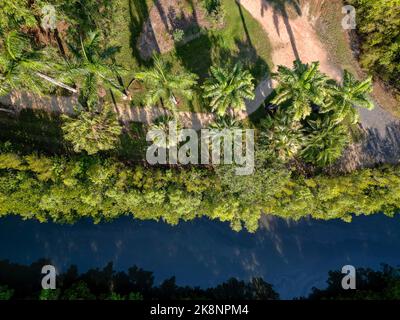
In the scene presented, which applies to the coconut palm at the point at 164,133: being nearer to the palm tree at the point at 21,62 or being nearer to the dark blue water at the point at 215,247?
the dark blue water at the point at 215,247

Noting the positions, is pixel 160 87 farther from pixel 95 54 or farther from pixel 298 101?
pixel 298 101

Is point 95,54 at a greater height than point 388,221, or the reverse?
point 95,54

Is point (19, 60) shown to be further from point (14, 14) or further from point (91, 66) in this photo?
point (14, 14)

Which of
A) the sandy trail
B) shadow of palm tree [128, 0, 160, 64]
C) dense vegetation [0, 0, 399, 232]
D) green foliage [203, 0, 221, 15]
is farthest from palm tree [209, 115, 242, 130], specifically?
green foliage [203, 0, 221, 15]

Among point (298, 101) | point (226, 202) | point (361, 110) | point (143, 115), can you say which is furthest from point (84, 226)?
point (361, 110)

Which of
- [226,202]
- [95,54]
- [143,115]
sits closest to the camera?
[95,54]

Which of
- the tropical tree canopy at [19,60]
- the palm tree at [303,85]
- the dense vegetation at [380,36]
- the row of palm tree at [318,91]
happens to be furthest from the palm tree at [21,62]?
the dense vegetation at [380,36]

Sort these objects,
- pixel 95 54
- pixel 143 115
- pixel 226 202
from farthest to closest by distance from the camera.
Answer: pixel 143 115, pixel 226 202, pixel 95 54
